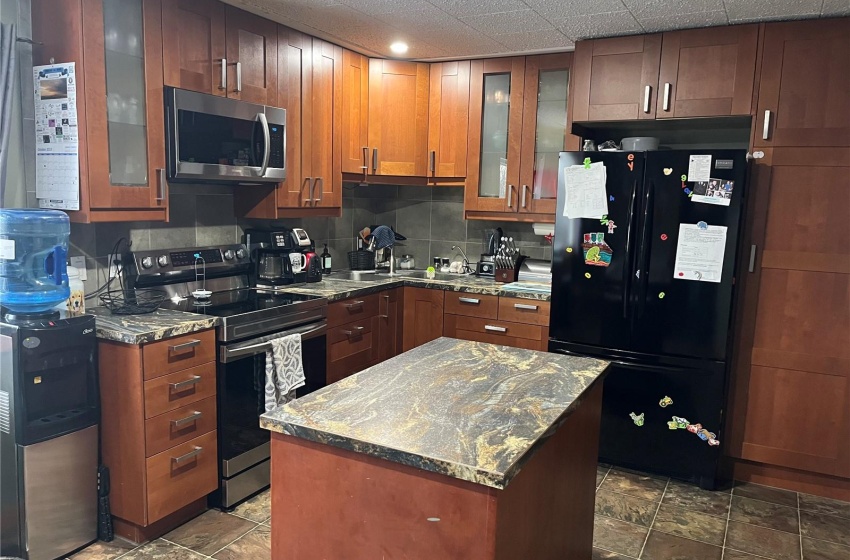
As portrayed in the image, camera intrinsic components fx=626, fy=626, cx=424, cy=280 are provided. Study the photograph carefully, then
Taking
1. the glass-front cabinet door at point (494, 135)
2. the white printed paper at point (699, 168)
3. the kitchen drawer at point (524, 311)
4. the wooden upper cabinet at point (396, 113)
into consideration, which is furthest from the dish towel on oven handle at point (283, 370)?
the white printed paper at point (699, 168)

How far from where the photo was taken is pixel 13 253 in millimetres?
2373

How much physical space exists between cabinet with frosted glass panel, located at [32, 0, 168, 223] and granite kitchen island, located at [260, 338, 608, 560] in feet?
4.68

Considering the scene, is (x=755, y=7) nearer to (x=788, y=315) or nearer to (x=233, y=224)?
(x=788, y=315)

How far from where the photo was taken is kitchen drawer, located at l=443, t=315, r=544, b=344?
147 inches

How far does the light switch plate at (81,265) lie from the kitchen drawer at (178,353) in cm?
63

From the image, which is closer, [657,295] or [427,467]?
[427,467]

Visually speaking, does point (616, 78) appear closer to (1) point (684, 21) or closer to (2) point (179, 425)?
(1) point (684, 21)

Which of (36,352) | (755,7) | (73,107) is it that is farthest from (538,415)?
(755,7)

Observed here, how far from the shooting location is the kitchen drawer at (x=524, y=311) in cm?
367

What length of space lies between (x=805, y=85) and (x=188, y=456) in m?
3.34

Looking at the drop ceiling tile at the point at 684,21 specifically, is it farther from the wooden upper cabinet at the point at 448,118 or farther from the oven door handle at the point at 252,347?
the oven door handle at the point at 252,347

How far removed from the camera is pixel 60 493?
2.41m

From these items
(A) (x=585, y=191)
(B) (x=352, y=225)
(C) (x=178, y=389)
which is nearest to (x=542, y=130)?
(A) (x=585, y=191)

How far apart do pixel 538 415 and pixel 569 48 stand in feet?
9.11
